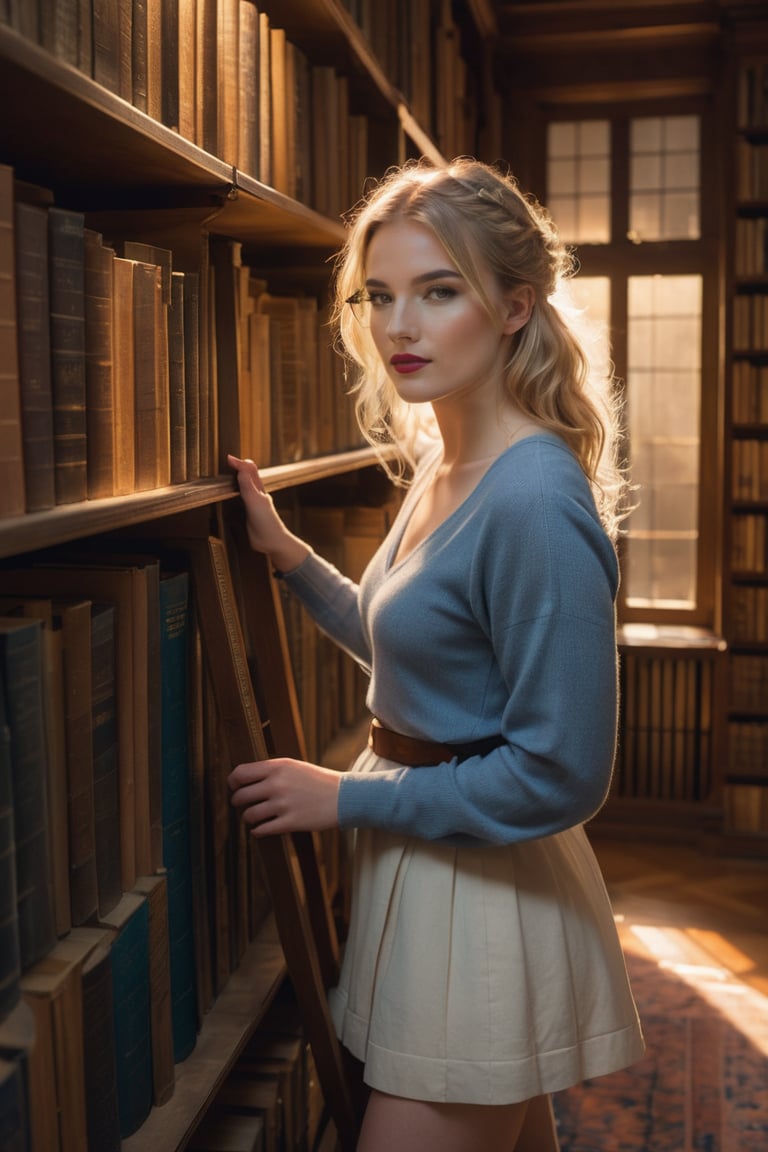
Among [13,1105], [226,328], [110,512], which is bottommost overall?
[13,1105]

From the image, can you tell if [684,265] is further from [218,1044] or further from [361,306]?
[218,1044]

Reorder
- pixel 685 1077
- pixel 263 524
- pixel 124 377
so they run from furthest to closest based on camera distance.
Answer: pixel 685 1077
pixel 263 524
pixel 124 377

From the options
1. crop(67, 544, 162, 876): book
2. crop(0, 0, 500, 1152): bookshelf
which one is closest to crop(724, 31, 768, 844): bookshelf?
crop(0, 0, 500, 1152): bookshelf

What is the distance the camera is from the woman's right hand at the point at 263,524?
1.44 metres

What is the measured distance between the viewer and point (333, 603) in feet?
5.87

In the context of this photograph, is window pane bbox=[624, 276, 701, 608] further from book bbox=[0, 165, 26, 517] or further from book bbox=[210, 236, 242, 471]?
book bbox=[0, 165, 26, 517]

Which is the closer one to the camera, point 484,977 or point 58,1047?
point 58,1047

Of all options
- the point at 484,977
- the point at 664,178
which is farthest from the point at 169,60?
the point at 664,178

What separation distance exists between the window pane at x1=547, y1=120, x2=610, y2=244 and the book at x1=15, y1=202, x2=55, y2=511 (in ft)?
12.4

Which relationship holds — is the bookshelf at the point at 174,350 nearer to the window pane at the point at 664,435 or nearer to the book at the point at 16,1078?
the book at the point at 16,1078

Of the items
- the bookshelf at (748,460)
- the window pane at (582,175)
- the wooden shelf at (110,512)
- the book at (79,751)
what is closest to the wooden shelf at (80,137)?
the wooden shelf at (110,512)

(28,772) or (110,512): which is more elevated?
(110,512)

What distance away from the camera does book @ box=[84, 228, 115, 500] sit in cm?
105

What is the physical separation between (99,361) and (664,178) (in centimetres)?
379
